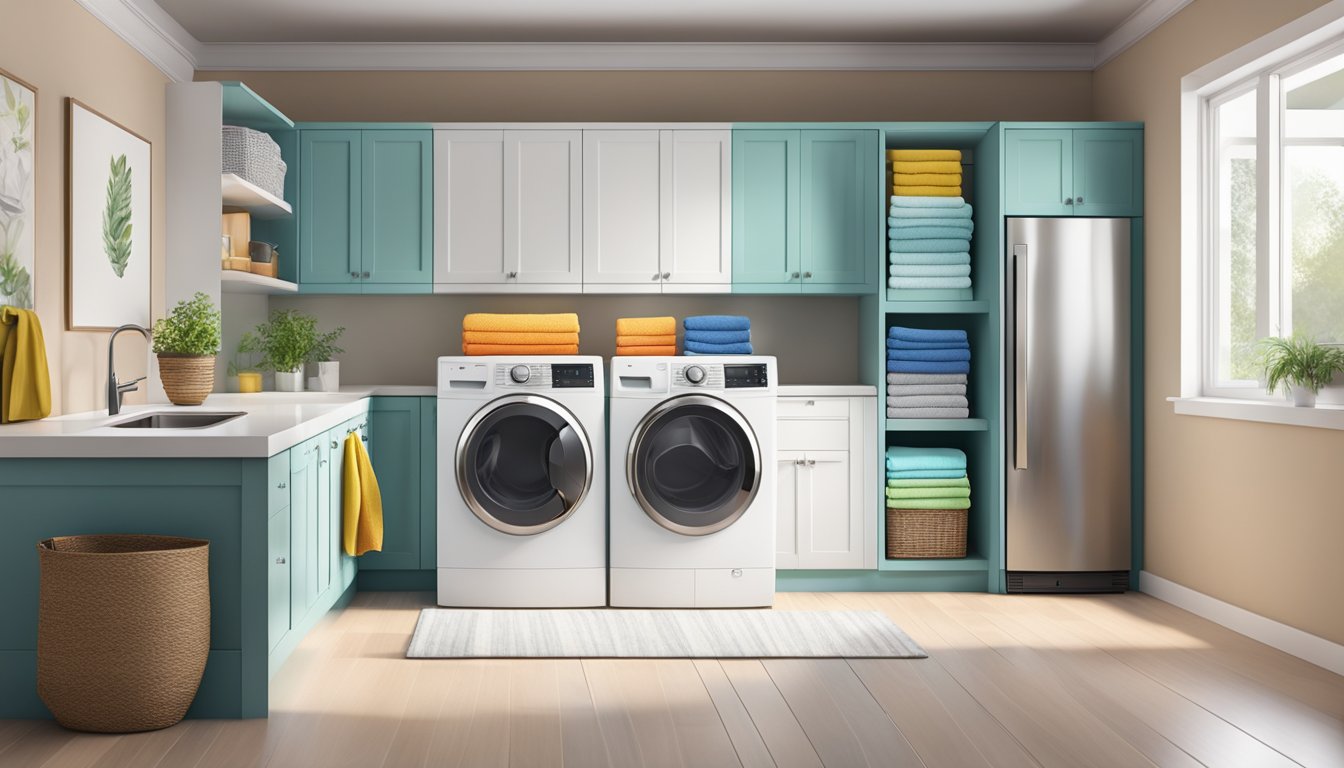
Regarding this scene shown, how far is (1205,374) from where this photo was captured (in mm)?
3949

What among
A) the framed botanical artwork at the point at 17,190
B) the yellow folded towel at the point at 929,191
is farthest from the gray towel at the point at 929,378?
the framed botanical artwork at the point at 17,190

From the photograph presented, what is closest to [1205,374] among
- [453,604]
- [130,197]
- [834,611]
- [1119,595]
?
[1119,595]

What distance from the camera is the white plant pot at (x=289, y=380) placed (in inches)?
172

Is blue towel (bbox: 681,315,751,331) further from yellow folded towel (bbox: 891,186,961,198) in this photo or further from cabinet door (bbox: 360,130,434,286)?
cabinet door (bbox: 360,130,434,286)

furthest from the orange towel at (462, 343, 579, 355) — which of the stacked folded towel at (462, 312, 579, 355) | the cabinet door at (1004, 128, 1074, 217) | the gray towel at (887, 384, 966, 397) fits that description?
the cabinet door at (1004, 128, 1074, 217)

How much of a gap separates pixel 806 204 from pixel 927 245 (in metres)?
0.56

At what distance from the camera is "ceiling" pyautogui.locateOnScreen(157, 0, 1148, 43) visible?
164 inches

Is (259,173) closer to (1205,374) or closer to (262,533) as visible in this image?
(262,533)

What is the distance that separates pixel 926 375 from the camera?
172 inches

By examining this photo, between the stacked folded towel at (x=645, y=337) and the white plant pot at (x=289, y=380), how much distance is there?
1.44 meters

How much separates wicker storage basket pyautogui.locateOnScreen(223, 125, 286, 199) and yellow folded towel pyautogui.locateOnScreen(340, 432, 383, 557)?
1124 mm

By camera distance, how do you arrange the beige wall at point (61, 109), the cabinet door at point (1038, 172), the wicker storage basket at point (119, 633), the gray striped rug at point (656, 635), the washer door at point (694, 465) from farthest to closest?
the cabinet door at point (1038, 172)
the washer door at point (694, 465)
the gray striped rug at point (656, 635)
the beige wall at point (61, 109)
the wicker storage basket at point (119, 633)

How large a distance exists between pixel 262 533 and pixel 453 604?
56.3 inches

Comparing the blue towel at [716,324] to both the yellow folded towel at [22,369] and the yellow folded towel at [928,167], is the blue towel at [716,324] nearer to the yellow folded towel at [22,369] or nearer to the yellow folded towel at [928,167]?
the yellow folded towel at [928,167]
